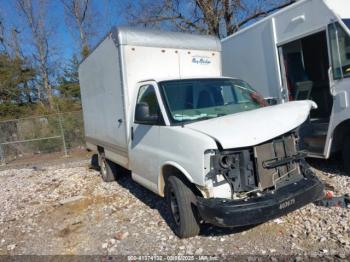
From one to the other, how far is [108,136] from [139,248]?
3.13m

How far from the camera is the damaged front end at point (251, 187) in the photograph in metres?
3.55

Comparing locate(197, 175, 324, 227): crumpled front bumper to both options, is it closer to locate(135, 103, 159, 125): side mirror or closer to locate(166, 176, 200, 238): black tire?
locate(166, 176, 200, 238): black tire

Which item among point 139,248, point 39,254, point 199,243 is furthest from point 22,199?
point 199,243

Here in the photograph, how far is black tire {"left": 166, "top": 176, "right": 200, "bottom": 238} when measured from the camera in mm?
4078

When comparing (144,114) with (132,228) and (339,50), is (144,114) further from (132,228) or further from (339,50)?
(339,50)

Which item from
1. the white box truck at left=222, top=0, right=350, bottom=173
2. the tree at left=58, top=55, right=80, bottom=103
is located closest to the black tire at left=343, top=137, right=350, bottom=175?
the white box truck at left=222, top=0, right=350, bottom=173

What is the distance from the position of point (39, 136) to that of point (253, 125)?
1324cm

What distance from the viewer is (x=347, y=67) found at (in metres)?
5.37

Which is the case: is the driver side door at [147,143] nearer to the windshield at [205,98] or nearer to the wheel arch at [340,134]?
the windshield at [205,98]

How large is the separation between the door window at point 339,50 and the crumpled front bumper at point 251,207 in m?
2.61

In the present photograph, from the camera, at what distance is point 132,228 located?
16.4 feet

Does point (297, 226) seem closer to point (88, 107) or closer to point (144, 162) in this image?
point (144, 162)

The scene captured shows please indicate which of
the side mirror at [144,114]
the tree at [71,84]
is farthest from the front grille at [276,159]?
the tree at [71,84]

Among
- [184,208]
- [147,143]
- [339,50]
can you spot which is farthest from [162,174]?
[339,50]
